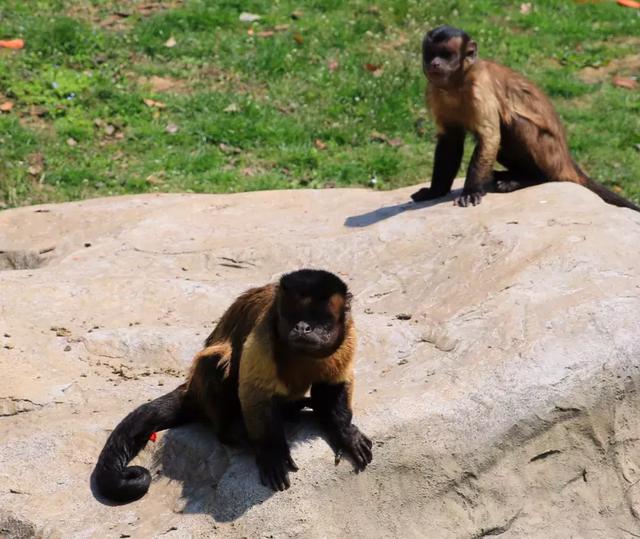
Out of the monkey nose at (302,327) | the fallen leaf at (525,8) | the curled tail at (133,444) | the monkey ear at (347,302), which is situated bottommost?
the fallen leaf at (525,8)

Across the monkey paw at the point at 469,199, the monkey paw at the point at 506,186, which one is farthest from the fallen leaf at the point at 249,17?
the monkey paw at the point at 469,199

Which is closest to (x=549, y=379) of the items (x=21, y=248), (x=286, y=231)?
(x=286, y=231)

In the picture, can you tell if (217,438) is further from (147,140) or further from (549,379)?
(147,140)

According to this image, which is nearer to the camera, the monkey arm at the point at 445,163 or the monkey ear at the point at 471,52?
the monkey ear at the point at 471,52

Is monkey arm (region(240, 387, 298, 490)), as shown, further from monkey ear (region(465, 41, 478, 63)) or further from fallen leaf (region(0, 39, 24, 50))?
fallen leaf (region(0, 39, 24, 50))

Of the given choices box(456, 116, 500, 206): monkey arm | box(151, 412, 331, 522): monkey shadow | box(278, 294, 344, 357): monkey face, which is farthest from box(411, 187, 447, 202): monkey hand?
box(278, 294, 344, 357): monkey face

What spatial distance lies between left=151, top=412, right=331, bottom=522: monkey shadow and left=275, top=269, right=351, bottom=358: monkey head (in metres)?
0.59

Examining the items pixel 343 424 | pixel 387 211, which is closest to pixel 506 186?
pixel 387 211

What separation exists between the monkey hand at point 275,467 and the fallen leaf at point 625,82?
10036mm

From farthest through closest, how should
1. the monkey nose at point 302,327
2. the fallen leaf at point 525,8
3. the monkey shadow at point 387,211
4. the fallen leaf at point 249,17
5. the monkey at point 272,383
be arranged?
the fallen leaf at point 525,8
the fallen leaf at point 249,17
the monkey shadow at point 387,211
the monkey at point 272,383
the monkey nose at point 302,327

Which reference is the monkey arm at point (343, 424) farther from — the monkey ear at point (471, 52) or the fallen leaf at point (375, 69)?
the fallen leaf at point (375, 69)

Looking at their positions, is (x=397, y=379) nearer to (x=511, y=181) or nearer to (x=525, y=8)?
(x=511, y=181)

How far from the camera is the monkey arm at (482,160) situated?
28.9ft

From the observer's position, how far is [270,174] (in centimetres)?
1166
